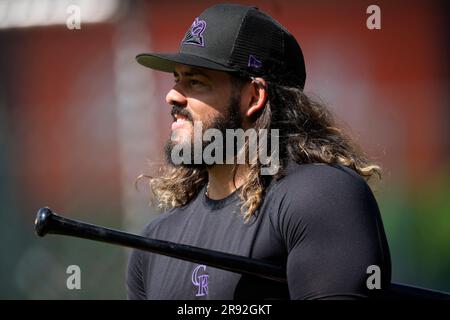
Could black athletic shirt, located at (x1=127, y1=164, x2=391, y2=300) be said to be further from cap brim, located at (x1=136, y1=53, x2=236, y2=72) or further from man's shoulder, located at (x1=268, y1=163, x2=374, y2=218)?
cap brim, located at (x1=136, y1=53, x2=236, y2=72)

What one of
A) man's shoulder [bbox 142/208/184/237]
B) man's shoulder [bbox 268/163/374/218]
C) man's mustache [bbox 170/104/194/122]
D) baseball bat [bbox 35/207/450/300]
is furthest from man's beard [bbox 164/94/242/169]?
baseball bat [bbox 35/207/450/300]

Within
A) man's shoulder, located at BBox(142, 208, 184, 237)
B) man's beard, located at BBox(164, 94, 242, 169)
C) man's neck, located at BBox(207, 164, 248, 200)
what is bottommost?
man's shoulder, located at BBox(142, 208, 184, 237)

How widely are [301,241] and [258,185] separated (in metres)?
0.35

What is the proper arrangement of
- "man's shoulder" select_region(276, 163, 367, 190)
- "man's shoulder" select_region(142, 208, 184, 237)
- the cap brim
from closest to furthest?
"man's shoulder" select_region(276, 163, 367, 190), the cap brim, "man's shoulder" select_region(142, 208, 184, 237)

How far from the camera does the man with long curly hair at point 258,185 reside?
236cm

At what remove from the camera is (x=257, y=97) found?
9.52 feet

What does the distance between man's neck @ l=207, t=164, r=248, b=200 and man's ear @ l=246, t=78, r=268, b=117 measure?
0.69ft

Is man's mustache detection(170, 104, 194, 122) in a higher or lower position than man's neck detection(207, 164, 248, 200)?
higher

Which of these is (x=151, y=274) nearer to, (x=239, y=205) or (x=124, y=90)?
(x=239, y=205)

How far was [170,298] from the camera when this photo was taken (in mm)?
2666

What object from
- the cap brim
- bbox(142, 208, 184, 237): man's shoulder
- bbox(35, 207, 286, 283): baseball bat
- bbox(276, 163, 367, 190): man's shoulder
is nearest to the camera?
bbox(35, 207, 286, 283): baseball bat

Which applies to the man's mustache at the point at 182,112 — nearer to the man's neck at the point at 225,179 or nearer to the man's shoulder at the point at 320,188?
the man's neck at the point at 225,179

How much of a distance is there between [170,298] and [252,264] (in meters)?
0.42

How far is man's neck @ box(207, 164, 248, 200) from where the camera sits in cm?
283
